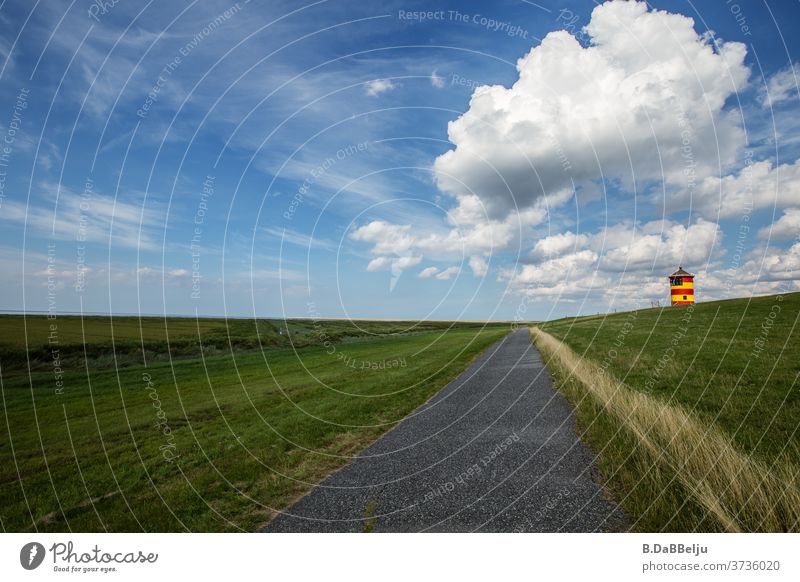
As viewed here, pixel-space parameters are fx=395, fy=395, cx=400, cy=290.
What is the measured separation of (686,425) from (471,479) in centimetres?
465

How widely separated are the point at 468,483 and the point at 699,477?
11.8 ft

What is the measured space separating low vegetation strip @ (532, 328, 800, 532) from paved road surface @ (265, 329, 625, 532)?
2.08ft

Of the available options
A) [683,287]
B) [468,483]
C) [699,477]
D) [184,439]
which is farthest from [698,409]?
[683,287]

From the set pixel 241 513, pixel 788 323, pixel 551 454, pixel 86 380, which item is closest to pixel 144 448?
pixel 241 513

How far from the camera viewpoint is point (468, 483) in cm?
724

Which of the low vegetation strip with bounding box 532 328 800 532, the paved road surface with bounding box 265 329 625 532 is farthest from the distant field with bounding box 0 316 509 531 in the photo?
the low vegetation strip with bounding box 532 328 800 532

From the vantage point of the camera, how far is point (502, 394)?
627 inches

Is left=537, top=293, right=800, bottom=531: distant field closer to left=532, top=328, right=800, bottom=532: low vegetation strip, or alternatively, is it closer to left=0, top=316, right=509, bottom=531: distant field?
left=532, top=328, right=800, bottom=532: low vegetation strip

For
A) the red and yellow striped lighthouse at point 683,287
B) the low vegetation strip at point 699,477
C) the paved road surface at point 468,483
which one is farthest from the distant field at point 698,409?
the red and yellow striped lighthouse at point 683,287

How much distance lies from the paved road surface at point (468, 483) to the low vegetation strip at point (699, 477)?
2.08 ft

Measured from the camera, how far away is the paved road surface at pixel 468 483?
5.85m

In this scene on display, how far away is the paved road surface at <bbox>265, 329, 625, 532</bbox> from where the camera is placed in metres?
5.85

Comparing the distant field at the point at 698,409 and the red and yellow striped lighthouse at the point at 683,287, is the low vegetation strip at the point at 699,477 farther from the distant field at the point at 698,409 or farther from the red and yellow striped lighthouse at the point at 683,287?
the red and yellow striped lighthouse at the point at 683,287
